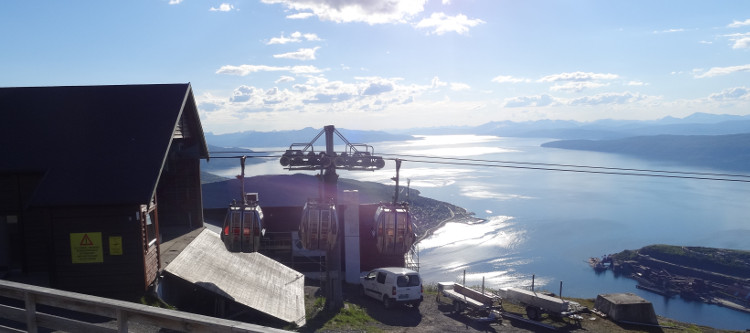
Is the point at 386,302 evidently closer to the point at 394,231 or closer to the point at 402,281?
the point at 402,281

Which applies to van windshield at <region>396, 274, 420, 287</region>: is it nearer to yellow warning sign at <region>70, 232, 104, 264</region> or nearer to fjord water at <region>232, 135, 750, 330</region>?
yellow warning sign at <region>70, 232, 104, 264</region>

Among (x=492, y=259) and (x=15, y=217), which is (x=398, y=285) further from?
(x=492, y=259)

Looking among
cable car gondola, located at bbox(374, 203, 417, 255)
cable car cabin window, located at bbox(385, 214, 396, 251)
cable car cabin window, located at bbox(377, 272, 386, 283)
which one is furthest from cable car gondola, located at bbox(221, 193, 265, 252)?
cable car cabin window, located at bbox(377, 272, 386, 283)

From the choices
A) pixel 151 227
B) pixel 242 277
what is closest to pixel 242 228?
pixel 151 227

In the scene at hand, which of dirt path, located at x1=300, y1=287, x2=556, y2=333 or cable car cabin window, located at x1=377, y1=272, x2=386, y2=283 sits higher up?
cable car cabin window, located at x1=377, y1=272, x2=386, y2=283

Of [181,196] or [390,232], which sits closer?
[390,232]

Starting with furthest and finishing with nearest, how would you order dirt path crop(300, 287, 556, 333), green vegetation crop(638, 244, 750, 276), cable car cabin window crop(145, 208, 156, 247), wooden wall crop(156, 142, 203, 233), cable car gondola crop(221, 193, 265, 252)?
green vegetation crop(638, 244, 750, 276) < wooden wall crop(156, 142, 203, 233) < dirt path crop(300, 287, 556, 333) < cable car gondola crop(221, 193, 265, 252) < cable car cabin window crop(145, 208, 156, 247)

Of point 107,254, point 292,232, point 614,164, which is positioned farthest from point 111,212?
point 614,164
